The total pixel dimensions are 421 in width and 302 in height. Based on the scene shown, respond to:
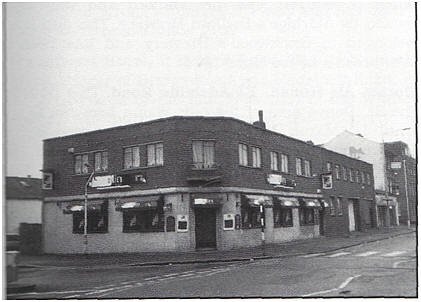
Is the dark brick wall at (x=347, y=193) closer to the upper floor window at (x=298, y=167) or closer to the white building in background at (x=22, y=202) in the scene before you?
the upper floor window at (x=298, y=167)

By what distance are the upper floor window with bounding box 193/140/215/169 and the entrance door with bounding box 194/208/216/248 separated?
2.49m

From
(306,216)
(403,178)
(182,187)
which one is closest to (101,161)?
(182,187)

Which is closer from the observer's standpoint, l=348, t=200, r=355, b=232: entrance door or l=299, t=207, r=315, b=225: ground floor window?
l=299, t=207, r=315, b=225: ground floor window

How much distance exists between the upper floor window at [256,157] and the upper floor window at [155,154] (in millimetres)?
3886

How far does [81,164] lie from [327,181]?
45.6 ft

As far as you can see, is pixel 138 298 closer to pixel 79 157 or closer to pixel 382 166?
pixel 79 157

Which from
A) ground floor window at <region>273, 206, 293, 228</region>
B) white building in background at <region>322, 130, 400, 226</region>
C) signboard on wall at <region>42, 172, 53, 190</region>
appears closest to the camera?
signboard on wall at <region>42, 172, 53, 190</region>

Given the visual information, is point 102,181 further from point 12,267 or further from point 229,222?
point 229,222

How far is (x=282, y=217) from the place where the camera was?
21.9 metres

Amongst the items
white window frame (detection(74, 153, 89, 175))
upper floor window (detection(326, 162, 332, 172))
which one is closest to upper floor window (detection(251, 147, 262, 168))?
upper floor window (detection(326, 162, 332, 172))

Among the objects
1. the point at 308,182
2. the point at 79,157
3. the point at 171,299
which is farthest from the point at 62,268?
the point at 308,182

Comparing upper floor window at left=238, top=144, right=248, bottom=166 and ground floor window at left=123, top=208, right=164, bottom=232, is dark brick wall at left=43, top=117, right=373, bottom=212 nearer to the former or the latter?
upper floor window at left=238, top=144, right=248, bottom=166

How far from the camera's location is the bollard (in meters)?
9.93

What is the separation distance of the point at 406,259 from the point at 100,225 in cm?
995
